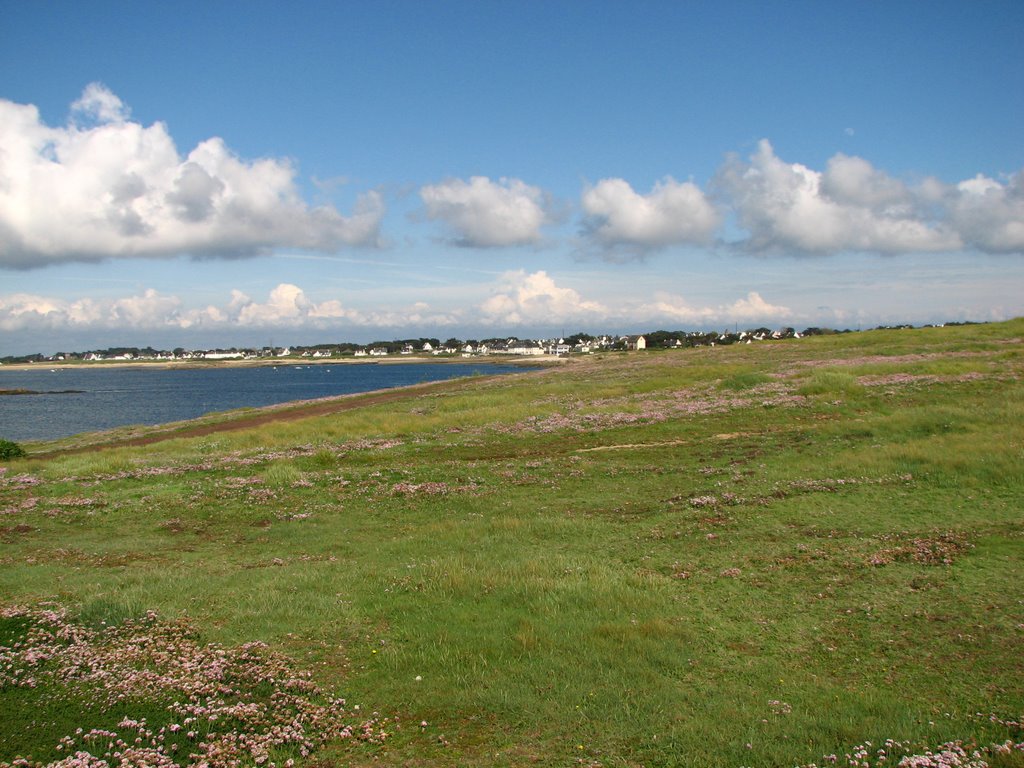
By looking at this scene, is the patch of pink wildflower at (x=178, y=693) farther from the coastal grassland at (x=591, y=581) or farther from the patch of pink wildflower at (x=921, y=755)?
the patch of pink wildflower at (x=921, y=755)

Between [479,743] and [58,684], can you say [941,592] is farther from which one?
[58,684]

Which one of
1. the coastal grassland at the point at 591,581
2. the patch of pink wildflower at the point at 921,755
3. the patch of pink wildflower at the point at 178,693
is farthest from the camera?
the coastal grassland at the point at 591,581

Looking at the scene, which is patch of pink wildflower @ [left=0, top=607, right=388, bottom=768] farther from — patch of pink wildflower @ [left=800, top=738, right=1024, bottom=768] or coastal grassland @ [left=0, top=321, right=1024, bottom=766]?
patch of pink wildflower @ [left=800, top=738, right=1024, bottom=768]

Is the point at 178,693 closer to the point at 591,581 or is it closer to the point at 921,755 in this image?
the point at 591,581

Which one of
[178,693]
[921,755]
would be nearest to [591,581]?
[921,755]

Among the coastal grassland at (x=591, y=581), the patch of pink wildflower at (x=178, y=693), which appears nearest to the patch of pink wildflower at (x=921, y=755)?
the coastal grassland at (x=591, y=581)

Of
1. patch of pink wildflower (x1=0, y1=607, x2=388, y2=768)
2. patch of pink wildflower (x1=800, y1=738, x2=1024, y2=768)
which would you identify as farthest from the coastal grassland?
patch of pink wildflower (x1=0, y1=607, x2=388, y2=768)

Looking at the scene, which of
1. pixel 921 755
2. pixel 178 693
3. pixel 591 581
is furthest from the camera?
pixel 591 581

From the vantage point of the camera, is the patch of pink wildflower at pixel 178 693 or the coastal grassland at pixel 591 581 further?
the coastal grassland at pixel 591 581

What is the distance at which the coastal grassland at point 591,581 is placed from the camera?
24.2ft

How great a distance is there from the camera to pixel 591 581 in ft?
38.1

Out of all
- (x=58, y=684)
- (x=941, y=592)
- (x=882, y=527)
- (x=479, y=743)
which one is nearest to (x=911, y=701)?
(x=941, y=592)

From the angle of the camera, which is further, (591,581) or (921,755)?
(591,581)

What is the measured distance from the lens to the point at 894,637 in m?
9.38
